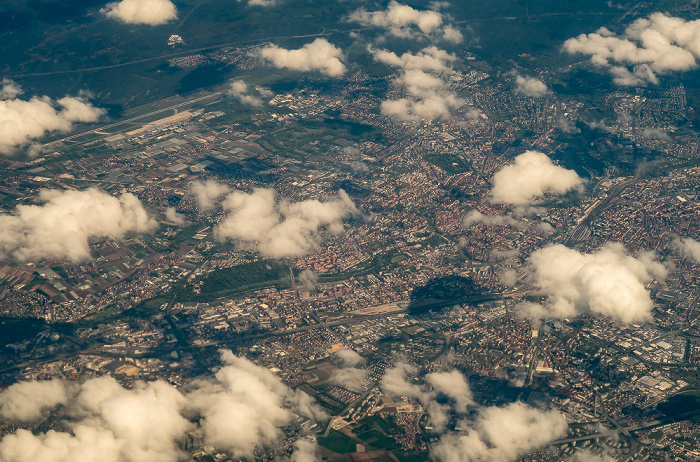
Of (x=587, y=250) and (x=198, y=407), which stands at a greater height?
(x=198, y=407)

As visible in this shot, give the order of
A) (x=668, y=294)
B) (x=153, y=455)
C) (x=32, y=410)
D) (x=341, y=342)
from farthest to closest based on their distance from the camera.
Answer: (x=668, y=294)
(x=341, y=342)
(x=32, y=410)
(x=153, y=455)

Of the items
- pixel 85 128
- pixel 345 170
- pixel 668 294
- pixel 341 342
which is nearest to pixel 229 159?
pixel 345 170

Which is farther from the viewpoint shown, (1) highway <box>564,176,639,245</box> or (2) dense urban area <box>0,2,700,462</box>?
(1) highway <box>564,176,639,245</box>

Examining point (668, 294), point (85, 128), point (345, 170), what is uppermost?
point (85, 128)

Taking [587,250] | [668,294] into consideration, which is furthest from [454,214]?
[668,294]

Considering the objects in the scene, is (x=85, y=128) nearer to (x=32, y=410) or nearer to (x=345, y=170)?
(x=345, y=170)

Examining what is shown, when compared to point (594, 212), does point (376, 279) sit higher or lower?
higher

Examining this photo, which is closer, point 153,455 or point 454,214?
point 153,455

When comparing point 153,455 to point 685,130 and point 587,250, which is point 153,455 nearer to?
point 587,250

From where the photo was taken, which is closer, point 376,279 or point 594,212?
point 376,279

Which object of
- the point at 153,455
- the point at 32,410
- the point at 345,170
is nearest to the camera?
the point at 153,455

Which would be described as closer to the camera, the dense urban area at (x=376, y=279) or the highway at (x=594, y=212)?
the dense urban area at (x=376, y=279)
